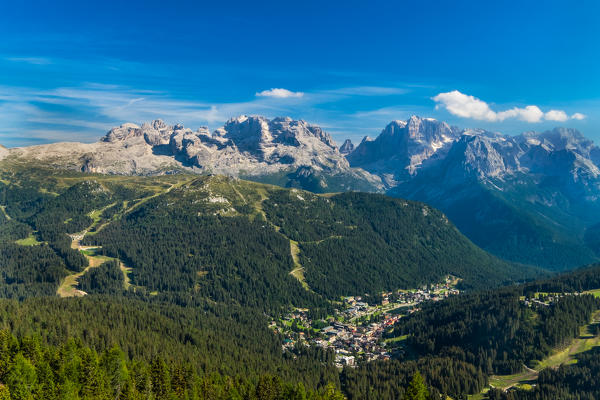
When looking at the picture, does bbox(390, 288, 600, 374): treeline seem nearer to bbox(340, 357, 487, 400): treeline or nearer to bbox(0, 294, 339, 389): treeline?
bbox(340, 357, 487, 400): treeline

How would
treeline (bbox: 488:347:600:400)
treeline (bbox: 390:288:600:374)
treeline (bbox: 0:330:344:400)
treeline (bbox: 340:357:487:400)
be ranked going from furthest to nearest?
treeline (bbox: 390:288:600:374)
treeline (bbox: 340:357:487:400)
treeline (bbox: 488:347:600:400)
treeline (bbox: 0:330:344:400)

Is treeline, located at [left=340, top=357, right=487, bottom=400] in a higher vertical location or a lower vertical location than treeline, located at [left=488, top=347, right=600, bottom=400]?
lower

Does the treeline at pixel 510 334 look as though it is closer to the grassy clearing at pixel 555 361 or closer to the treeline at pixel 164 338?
the grassy clearing at pixel 555 361

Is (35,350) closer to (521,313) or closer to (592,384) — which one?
(592,384)

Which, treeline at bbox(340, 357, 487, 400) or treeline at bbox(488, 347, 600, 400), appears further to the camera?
treeline at bbox(340, 357, 487, 400)

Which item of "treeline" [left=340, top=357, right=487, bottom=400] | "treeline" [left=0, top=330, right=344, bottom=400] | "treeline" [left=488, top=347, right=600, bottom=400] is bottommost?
"treeline" [left=340, top=357, right=487, bottom=400]

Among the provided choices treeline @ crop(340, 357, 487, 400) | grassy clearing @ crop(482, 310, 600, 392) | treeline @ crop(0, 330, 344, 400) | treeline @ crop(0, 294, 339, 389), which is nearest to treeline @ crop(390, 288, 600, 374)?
grassy clearing @ crop(482, 310, 600, 392)
